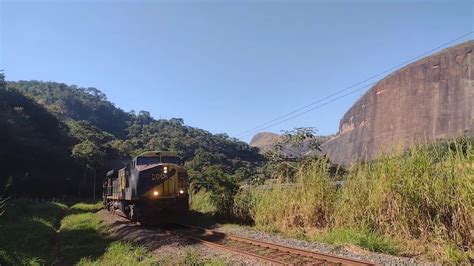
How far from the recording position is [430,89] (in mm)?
84375

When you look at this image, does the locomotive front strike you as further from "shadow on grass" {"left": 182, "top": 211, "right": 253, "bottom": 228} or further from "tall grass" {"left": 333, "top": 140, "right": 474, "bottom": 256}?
"tall grass" {"left": 333, "top": 140, "right": 474, "bottom": 256}

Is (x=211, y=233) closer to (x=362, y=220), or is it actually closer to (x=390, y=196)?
(x=362, y=220)

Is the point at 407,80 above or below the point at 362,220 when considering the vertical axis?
above

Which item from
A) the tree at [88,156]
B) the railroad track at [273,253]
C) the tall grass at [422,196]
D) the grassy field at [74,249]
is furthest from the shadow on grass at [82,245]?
the tree at [88,156]

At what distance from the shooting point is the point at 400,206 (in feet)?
32.7

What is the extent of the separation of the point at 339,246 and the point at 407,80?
87.1 meters

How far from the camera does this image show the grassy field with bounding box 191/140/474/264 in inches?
337

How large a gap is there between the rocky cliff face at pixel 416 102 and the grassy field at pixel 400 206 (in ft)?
181

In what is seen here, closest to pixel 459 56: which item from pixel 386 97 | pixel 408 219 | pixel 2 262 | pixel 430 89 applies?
pixel 430 89

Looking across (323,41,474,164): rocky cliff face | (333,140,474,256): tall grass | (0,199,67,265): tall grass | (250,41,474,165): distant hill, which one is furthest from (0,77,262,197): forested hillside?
(323,41,474,164): rocky cliff face

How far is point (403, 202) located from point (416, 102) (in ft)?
271

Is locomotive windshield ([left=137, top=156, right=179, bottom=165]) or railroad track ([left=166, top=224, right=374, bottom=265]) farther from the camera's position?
locomotive windshield ([left=137, top=156, right=179, bottom=165])

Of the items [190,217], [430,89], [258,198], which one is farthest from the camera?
[430,89]

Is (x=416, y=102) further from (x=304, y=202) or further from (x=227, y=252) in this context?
(x=227, y=252)
